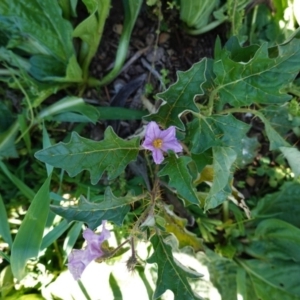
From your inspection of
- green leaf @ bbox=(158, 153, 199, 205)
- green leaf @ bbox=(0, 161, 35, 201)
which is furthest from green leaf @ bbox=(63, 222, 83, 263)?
green leaf @ bbox=(158, 153, 199, 205)

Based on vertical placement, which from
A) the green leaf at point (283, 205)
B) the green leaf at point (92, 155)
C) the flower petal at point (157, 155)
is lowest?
the green leaf at point (283, 205)

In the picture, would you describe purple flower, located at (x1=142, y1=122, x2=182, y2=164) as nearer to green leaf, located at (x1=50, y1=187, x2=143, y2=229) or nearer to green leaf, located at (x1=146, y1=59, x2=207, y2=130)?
green leaf, located at (x1=146, y1=59, x2=207, y2=130)

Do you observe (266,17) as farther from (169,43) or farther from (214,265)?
(214,265)

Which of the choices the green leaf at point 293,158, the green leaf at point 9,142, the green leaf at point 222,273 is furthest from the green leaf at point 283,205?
the green leaf at point 9,142

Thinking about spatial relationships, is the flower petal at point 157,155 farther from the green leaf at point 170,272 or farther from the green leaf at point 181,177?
the green leaf at point 170,272

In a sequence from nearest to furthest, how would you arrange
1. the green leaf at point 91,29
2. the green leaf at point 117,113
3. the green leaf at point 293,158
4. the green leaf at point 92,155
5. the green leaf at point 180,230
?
the green leaf at point 92,155 → the green leaf at point 293,158 → the green leaf at point 91,29 → the green leaf at point 180,230 → the green leaf at point 117,113

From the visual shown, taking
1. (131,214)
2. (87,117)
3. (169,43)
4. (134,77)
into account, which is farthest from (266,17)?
(131,214)

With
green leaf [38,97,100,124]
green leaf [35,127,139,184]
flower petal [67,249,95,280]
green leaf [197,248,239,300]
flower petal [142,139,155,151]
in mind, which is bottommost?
green leaf [197,248,239,300]
